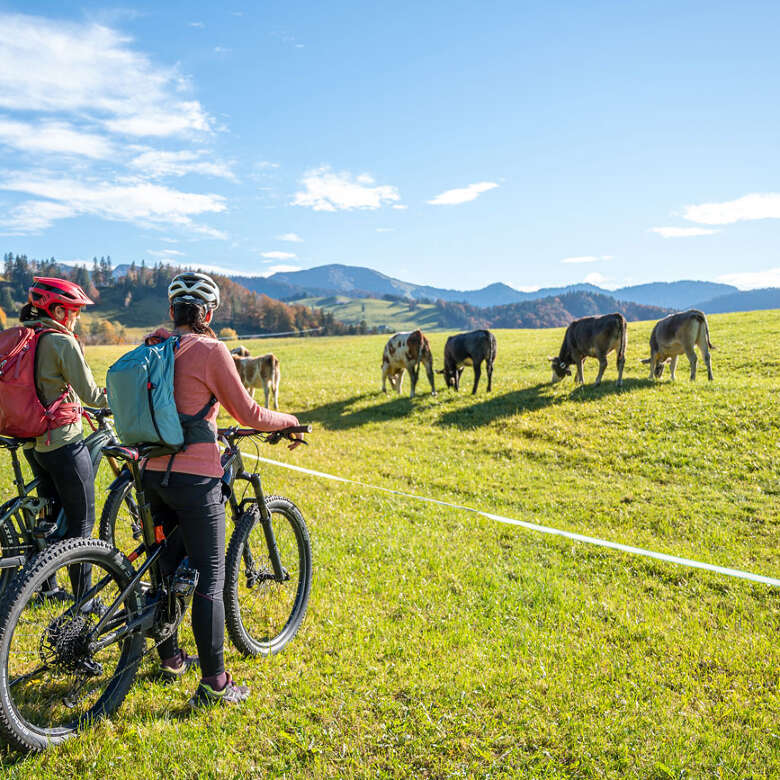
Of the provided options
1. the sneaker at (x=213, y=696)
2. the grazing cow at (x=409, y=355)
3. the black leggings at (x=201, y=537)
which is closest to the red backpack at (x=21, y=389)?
the black leggings at (x=201, y=537)

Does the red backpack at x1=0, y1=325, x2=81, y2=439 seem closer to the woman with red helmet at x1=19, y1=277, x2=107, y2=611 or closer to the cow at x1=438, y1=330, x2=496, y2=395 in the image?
the woman with red helmet at x1=19, y1=277, x2=107, y2=611

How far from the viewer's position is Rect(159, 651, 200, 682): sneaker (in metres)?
4.72

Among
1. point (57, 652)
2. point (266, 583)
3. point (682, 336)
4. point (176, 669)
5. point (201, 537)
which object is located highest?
point (682, 336)

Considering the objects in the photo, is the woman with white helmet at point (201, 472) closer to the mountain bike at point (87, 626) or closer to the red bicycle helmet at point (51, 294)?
the mountain bike at point (87, 626)

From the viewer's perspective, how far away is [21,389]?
5270mm

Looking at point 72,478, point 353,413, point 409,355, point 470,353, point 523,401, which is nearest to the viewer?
point 72,478

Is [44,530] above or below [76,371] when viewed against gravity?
below

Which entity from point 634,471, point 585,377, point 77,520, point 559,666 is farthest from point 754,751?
point 585,377

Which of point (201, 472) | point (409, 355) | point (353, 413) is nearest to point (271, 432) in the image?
point (201, 472)

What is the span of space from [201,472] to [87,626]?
1380mm

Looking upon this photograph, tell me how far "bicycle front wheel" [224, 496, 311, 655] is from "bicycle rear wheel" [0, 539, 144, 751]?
31.9 inches

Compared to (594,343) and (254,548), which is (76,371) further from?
(594,343)

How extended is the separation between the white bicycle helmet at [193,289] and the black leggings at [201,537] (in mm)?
1354

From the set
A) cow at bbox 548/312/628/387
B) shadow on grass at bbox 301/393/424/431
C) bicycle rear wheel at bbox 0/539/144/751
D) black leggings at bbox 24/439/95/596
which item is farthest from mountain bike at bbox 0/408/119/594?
cow at bbox 548/312/628/387
